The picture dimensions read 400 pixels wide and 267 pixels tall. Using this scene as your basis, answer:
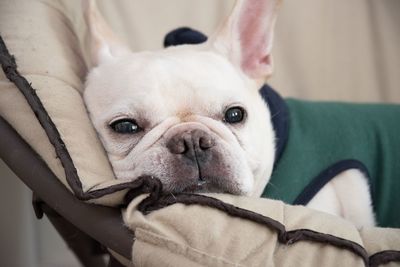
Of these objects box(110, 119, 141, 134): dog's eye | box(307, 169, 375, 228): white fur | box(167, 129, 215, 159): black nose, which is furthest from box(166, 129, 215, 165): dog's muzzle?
box(307, 169, 375, 228): white fur

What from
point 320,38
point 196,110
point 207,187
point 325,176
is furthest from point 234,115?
point 320,38

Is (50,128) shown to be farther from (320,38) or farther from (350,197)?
(320,38)

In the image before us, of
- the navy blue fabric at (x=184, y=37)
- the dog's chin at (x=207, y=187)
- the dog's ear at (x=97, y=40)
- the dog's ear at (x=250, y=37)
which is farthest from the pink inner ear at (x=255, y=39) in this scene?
the dog's chin at (x=207, y=187)

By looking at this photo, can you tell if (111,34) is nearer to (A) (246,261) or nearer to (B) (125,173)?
(B) (125,173)

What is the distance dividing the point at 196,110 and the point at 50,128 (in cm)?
28

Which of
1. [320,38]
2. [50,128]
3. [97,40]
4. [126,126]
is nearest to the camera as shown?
[50,128]

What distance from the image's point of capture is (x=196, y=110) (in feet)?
3.46

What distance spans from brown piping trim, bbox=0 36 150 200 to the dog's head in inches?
4.8

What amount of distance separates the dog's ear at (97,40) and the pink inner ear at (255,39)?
277 mm

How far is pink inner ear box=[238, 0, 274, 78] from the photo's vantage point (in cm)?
124

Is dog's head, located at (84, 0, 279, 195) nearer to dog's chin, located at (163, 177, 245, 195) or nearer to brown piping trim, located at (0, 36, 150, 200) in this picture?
dog's chin, located at (163, 177, 245, 195)

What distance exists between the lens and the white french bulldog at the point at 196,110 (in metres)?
0.95

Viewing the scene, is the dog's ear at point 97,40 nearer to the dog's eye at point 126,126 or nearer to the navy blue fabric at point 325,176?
the dog's eye at point 126,126

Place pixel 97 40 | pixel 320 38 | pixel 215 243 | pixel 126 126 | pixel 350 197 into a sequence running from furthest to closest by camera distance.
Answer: pixel 320 38, pixel 350 197, pixel 97 40, pixel 126 126, pixel 215 243
